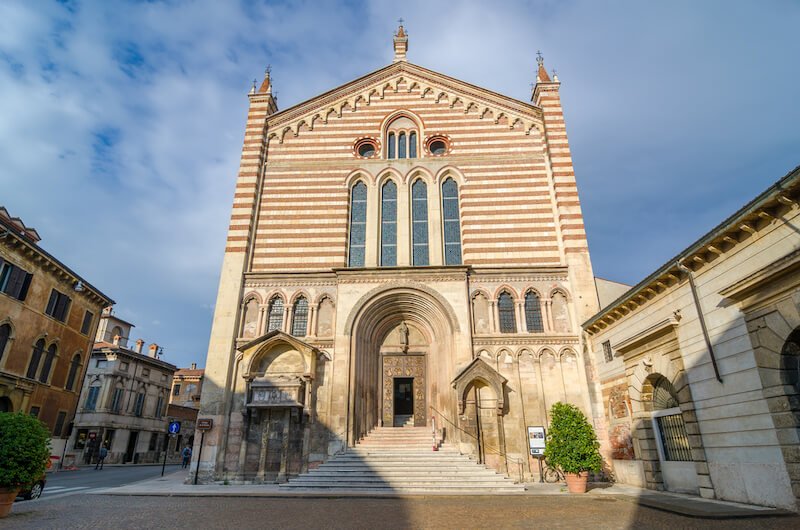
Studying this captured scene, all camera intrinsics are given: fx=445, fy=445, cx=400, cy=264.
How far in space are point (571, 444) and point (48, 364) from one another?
79.7 ft

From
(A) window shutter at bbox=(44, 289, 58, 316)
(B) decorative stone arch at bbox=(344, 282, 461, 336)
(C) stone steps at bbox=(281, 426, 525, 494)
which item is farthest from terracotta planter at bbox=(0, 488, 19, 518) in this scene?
(A) window shutter at bbox=(44, 289, 58, 316)

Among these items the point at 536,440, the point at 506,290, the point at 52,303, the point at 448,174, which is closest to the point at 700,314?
the point at 536,440

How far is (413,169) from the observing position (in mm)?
21016

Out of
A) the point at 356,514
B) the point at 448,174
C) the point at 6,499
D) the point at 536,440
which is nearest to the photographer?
the point at 6,499

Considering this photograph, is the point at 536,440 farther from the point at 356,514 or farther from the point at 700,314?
the point at 356,514

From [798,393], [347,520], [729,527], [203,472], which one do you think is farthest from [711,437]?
[203,472]

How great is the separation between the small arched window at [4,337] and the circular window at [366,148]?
1721 centimetres

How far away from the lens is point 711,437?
10.4m

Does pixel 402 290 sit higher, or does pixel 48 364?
pixel 402 290

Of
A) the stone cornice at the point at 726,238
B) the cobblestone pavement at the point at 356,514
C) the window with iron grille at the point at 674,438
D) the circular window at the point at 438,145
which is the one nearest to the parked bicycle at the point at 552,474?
the cobblestone pavement at the point at 356,514

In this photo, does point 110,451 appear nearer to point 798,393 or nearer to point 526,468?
point 526,468

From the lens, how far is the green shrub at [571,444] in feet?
43.0

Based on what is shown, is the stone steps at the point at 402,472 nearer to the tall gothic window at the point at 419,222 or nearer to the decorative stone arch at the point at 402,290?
the decorative stone arch at the point at 402,290

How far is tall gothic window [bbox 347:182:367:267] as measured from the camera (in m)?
19.6
